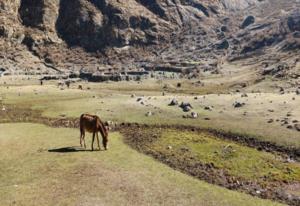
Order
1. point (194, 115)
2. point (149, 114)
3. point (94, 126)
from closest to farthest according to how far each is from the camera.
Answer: point (94, 126) < point (194, 115) < point (149, 114)

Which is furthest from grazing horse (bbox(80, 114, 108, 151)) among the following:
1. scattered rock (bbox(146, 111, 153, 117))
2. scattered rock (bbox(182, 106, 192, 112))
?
scattered rock (bbox(182, 106, 192, 112))

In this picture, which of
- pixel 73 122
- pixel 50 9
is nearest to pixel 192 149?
pixel 73 122

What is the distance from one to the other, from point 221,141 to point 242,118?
771 cm

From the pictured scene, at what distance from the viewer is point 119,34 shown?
591ft

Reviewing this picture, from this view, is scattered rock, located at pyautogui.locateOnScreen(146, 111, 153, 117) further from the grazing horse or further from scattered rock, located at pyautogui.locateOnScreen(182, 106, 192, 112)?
the grazing horse

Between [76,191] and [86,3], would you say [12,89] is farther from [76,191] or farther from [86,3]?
[86,3]

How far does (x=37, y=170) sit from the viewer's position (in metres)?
33.8

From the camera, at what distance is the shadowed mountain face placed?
532 ft

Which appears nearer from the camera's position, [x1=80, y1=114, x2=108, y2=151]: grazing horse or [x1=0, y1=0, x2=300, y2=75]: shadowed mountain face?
[x1=80, y1=114, x2=108, y2=151]: grazing horse

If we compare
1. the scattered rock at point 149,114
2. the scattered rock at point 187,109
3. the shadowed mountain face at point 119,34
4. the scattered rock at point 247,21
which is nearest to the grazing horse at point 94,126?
the scattered rock at point 149,114

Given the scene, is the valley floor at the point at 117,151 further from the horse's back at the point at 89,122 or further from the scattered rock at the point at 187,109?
the horse's back at the point at 89,122

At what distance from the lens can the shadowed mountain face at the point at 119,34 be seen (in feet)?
532

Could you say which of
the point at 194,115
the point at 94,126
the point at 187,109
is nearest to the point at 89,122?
the point at 94,126

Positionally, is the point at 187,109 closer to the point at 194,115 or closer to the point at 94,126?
the point at 194,115
